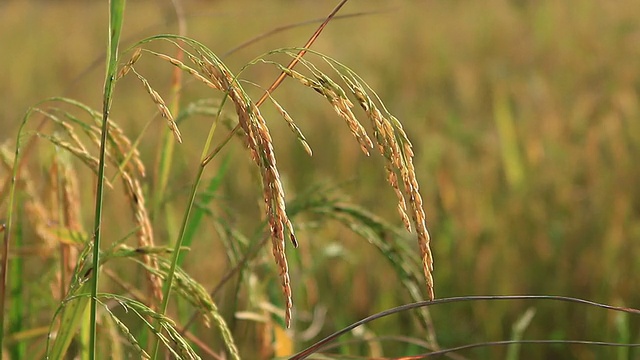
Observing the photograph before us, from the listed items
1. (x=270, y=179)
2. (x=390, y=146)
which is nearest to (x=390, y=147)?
(x=390, y=146)

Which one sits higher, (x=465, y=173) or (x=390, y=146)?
(x=465, y=173)

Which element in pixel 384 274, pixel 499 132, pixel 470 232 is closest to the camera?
pixel 384 274

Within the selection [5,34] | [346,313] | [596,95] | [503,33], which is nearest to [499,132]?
[596,95]

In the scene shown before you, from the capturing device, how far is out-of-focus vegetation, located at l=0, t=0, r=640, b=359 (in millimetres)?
2016

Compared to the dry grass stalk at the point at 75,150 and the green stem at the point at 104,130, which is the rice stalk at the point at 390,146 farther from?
the dry grass stalk at the point at 75,150

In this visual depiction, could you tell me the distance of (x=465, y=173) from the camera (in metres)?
2.82

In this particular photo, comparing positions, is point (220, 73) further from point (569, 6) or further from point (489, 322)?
point (569, 6)

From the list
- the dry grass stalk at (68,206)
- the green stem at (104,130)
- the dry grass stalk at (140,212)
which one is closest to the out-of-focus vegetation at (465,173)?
the dry grass stalk at (68,206)

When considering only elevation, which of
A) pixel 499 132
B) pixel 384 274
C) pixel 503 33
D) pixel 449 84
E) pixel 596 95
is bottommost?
pixel 384 274

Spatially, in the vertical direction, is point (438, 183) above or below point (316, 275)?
above

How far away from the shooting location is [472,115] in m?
3.76

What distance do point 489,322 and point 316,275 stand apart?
0.51 metres

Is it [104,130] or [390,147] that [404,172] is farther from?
[104,130]

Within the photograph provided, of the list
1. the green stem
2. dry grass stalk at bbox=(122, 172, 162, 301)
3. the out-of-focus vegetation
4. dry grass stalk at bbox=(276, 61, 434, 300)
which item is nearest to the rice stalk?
dry grass stalk at bbox=(276, 61, 434, 300)
